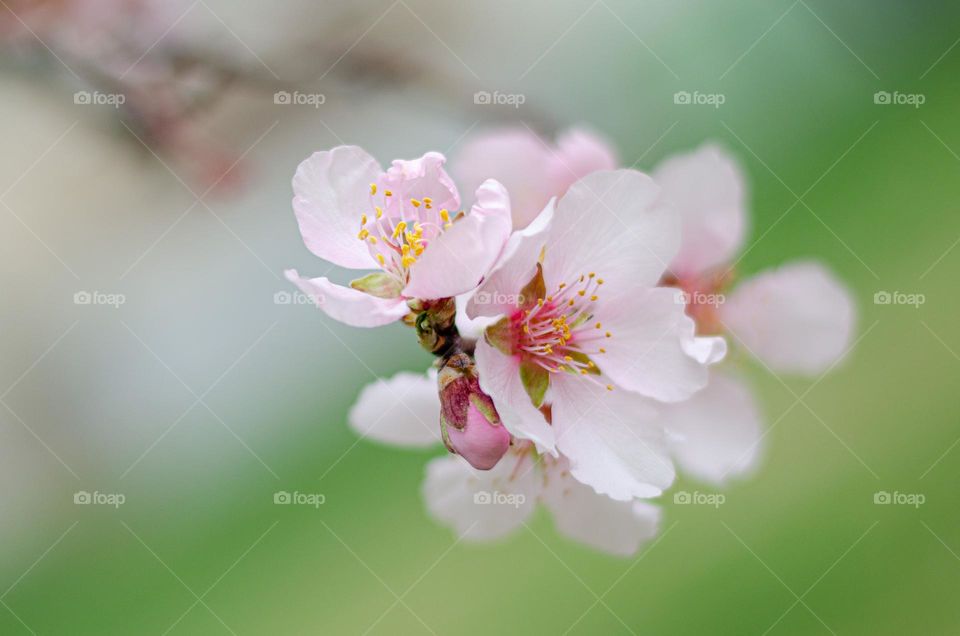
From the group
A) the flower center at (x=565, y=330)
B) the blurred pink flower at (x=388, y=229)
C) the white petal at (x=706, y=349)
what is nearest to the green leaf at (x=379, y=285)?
the blurred pink flower at (x=388, y=229)

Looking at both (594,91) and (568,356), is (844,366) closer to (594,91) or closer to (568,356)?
(594,91)

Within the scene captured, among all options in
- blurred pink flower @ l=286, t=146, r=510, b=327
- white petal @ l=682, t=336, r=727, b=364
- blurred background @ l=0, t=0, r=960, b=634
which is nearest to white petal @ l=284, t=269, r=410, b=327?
blurred pink flower @ l=286, t=146, r=510, b=327

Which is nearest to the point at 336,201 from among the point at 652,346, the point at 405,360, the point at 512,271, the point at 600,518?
the point at 512,271

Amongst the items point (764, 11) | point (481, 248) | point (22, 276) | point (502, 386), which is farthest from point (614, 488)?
point (22, 276)

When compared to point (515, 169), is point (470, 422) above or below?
below

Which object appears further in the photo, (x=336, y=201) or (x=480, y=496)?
(x=480, y=496)

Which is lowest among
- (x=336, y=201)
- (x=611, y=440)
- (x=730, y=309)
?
(x=611, y=440)

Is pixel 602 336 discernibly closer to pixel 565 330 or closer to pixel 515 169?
pixel 565 330
